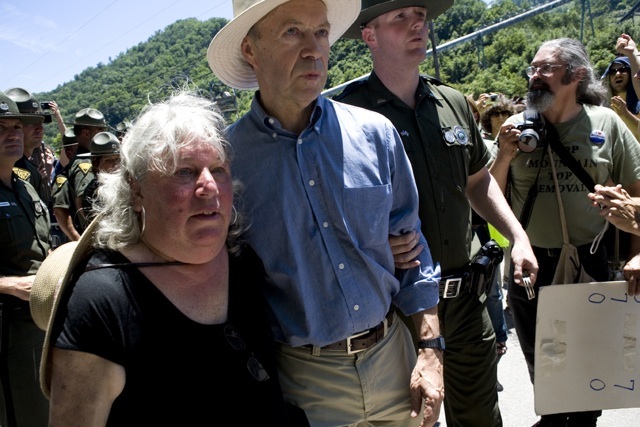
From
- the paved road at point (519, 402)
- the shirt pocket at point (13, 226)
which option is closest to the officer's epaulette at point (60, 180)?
the shirt pocket at point (13, 226)

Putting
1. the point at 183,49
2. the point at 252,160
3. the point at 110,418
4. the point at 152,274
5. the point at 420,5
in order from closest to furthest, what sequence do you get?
the point at 110,418 → the point at 152,274 → the point at 252,160 → the point at 420,5 → the point at 183,49

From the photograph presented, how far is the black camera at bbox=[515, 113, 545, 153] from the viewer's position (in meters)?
3.26

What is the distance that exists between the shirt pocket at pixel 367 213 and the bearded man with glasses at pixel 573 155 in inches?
64.5

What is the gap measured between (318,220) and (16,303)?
2377mm

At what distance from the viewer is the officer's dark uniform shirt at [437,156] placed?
9.05 feet

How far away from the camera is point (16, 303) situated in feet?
11.3

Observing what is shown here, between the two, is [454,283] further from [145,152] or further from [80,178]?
[80,178]

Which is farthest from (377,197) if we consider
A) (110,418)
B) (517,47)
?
(517,47)

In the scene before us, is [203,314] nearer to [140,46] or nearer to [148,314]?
[148,314]

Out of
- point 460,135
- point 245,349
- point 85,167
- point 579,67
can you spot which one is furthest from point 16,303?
point 579,67

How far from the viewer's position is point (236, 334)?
1674mm

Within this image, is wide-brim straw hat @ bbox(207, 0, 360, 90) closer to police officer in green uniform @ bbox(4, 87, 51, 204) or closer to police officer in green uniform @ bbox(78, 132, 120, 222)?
police officer in green uniform @ bbox(4, 87, 51, 204)

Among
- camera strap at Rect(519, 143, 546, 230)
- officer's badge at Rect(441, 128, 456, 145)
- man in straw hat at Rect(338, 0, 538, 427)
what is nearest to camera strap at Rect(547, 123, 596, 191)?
camera strap at Rect(519, 143, 546, 230)

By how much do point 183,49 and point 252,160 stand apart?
113 m
